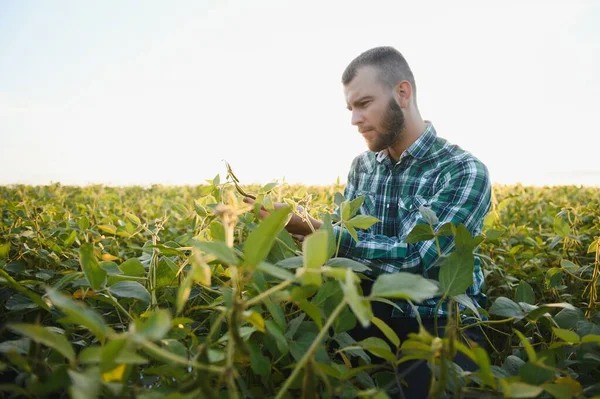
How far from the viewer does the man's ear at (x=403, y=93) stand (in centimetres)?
211

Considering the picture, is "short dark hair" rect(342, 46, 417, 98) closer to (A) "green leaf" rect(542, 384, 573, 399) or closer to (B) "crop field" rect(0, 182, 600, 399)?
(B) "crop field" rect(0, 182, 600, 399)

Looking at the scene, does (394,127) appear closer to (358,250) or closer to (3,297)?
(358,250)

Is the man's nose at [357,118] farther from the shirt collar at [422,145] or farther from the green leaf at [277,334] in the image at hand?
the green leaf at [277,334]

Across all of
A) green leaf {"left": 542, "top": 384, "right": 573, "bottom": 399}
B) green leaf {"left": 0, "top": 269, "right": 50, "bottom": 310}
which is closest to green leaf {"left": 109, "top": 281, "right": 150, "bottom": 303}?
green leaf {"left": 0, "top": 269, "right": 50, "bottom": 310}

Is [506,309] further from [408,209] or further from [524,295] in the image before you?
[408,209]

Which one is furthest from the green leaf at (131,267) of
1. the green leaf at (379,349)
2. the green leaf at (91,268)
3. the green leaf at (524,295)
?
the green leaf at (524,295)

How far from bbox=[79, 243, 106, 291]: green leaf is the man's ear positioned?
1707mm

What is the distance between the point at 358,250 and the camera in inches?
55.9

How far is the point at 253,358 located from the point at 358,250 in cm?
81

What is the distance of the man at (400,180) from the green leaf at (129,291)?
0.55 metres

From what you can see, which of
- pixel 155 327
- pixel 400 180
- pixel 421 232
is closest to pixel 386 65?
pixel 400 180

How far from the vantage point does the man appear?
1428 mm

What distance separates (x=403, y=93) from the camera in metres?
2.13

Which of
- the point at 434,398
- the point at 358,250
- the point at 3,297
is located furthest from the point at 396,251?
the point at 3,297
